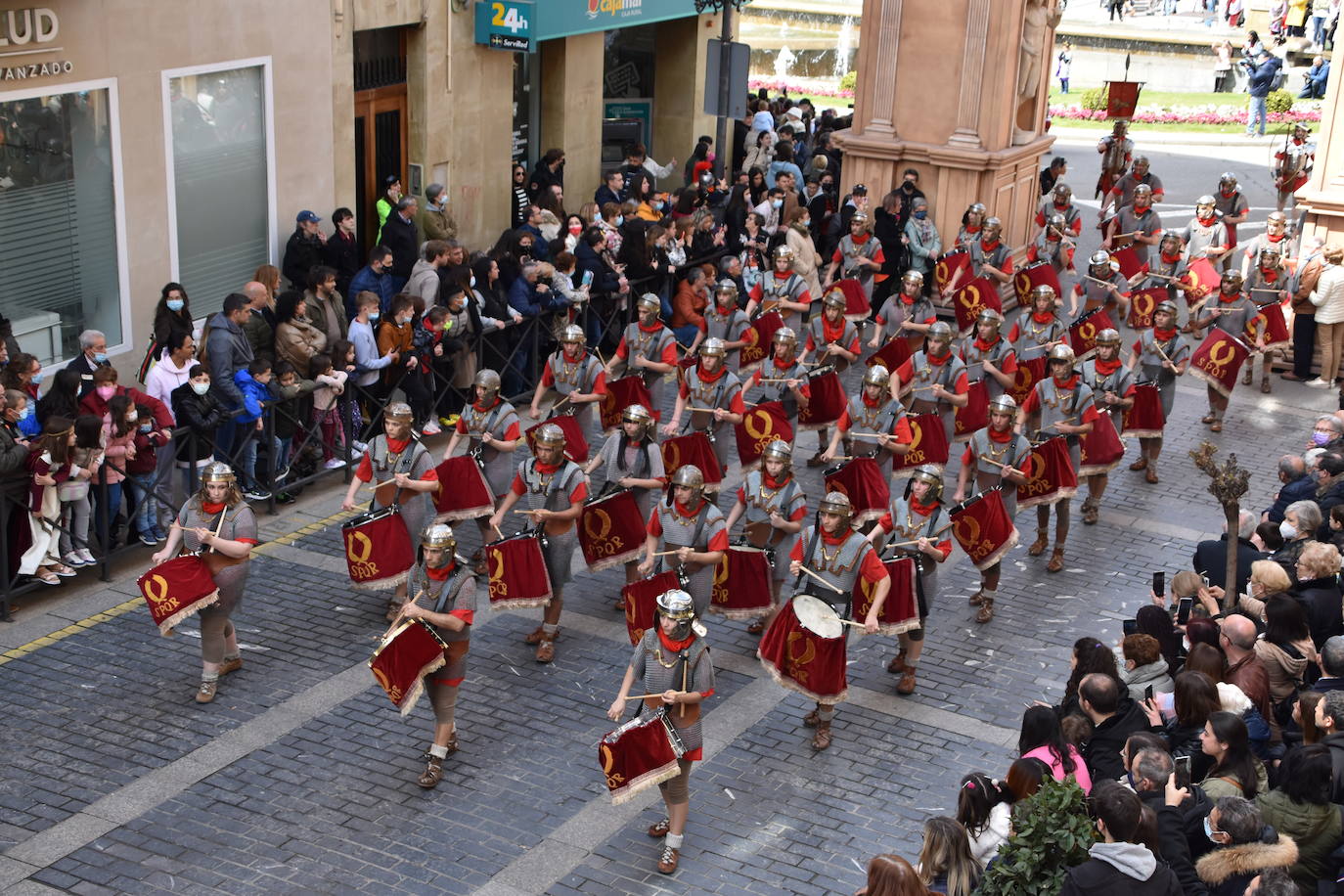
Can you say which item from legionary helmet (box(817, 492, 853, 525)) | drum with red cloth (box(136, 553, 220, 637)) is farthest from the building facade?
Answer: legionary helmet (box(817, 492, 853, 525))

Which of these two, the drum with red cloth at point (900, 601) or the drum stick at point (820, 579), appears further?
the drum with red cloth at point (900, 601)

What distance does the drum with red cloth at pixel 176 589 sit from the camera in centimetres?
1135

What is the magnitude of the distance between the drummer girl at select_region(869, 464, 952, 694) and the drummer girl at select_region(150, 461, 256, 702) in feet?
14.7

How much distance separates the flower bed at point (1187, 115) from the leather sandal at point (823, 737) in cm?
3156

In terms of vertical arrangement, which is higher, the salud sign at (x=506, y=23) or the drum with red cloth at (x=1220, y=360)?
the salud sign at (x=506, y=23)

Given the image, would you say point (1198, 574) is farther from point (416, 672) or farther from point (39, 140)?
point (39, 140)

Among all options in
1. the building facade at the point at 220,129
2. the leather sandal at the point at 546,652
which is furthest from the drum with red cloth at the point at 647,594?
the building facade at the point at 220,129

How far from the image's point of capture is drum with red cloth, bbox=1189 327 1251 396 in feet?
59.9

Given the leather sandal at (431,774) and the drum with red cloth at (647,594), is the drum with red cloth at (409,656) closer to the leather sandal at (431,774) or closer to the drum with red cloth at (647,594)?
the leather sandal at (431,774)

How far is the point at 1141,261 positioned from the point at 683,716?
1549cm

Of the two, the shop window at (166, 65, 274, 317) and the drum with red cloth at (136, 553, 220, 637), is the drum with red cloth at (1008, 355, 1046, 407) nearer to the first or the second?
the shop window at (166, 65, 274, 317)

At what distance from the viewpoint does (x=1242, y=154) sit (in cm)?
3744

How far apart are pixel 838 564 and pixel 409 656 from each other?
3.04 metres

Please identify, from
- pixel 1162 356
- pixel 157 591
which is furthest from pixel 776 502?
pixel 1162 356
